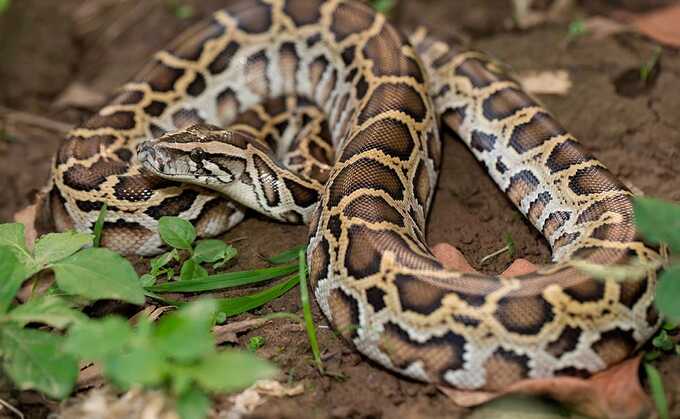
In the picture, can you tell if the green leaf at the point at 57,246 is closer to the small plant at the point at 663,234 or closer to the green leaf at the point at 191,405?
the green leaf at the point at 191,405

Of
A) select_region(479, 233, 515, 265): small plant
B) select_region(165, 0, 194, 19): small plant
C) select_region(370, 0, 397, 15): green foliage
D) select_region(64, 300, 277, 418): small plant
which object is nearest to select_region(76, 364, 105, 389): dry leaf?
select_region(64, 300, 277, 418): small plant

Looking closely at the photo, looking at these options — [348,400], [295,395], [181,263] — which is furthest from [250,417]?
[181,263]

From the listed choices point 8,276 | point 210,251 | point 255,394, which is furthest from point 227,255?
point 8,276

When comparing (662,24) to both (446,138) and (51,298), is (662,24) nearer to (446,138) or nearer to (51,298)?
(446,138)

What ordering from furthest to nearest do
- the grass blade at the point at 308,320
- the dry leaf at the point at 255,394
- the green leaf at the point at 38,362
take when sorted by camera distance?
the grass blade at the point at 308,320, the dry leaf at the point at 255,394, the green leaf at the point at 38,362

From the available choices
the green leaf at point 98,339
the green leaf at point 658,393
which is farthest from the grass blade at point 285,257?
the green leaf at point 658,393

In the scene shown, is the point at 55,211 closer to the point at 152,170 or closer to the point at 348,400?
the point at 152,170
